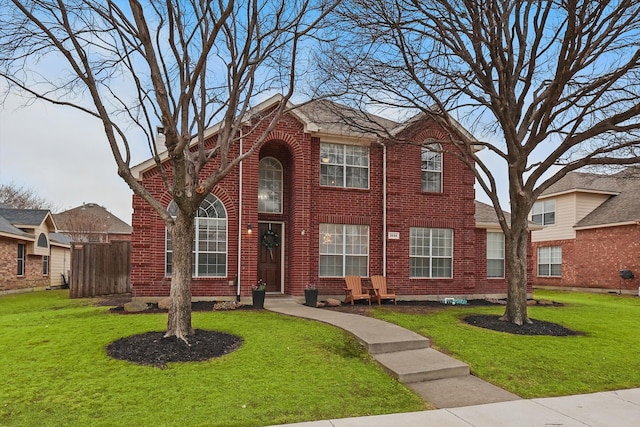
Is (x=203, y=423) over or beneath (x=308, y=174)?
beneath

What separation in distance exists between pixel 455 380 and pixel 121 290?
13.9 metres

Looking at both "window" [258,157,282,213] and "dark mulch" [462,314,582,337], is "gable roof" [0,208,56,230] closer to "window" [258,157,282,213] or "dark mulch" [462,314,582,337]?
"window" [258,157,282,213]

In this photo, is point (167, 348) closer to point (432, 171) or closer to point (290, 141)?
point (290, 141)

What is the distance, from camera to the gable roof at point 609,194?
20.1 m

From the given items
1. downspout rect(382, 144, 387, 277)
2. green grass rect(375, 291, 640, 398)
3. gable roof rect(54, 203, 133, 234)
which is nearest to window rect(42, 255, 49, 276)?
gable roof rect(54, 203, 133, 234)

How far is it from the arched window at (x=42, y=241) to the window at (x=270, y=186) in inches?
576

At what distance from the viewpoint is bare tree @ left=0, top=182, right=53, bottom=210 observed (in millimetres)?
37594

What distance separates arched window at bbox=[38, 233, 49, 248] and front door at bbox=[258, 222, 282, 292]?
14550 mm

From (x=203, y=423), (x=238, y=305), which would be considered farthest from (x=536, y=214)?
(x=203, y=423)

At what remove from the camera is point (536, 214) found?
82.8 ft

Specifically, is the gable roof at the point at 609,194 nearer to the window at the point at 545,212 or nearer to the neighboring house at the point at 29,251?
the window at the point at 545,212

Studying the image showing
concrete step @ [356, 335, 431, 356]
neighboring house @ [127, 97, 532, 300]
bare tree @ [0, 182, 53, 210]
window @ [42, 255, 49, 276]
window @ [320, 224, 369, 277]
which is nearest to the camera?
concrete step @ [356, 335, 431, 356]

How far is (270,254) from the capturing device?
14.1 metres

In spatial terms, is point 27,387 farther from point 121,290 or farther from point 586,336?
point 121,290
